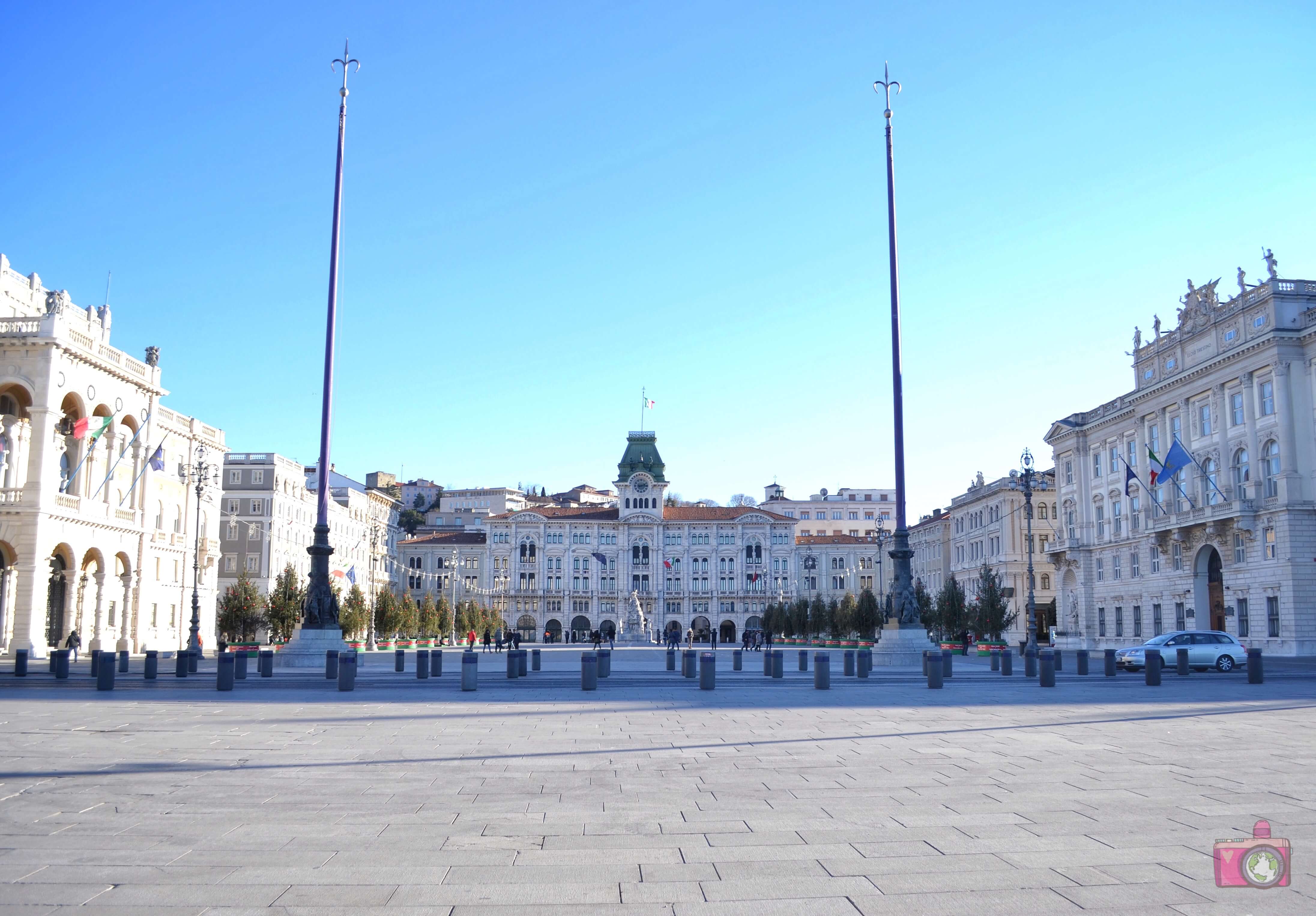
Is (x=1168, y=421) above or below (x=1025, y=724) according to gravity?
above

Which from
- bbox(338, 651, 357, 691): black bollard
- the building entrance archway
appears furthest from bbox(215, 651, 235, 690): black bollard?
the building entrance archway

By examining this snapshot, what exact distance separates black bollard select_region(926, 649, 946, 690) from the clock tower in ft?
356

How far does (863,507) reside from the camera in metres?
158

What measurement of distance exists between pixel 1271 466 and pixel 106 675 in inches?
2199

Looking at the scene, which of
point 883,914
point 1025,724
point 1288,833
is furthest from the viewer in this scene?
point 1025,724

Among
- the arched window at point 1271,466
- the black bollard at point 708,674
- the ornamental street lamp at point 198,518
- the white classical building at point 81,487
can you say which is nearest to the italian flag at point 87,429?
the white classical building at point 81,487

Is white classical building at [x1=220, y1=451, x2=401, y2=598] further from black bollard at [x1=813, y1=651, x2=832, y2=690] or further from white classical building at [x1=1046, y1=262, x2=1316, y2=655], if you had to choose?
black bollard at [x1=813, y1=651, x2=832, y2=690]

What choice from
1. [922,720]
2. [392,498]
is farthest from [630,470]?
[922,720]

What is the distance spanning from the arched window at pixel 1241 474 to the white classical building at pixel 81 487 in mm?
52741

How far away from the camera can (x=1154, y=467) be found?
68125 millimetres

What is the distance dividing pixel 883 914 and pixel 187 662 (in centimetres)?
2846

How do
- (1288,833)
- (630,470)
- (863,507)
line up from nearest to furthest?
(1288,833), (630,470), (863,507)

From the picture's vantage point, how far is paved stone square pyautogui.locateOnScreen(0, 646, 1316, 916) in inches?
258

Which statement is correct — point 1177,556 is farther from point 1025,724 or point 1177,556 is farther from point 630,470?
point 630,470
